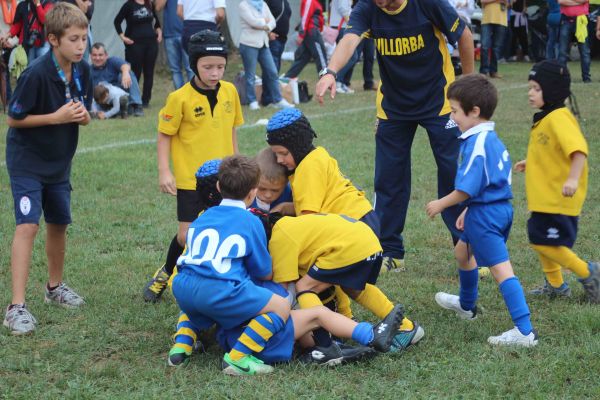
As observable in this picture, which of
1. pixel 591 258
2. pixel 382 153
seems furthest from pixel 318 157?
pixel 591 258

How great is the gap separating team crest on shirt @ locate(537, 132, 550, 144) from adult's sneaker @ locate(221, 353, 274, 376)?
212 centimetres

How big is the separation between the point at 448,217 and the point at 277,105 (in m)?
8.49

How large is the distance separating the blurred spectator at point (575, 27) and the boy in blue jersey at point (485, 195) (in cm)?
1252

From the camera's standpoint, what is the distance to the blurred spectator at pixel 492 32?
1780 cm

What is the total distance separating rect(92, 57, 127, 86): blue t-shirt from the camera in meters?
13.7

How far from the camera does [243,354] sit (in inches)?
166

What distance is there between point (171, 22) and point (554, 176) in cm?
1079

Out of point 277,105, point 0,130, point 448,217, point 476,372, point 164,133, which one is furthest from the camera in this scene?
point 277,105

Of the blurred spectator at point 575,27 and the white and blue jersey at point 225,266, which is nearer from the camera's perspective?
the white and blue jersey at point 225,266

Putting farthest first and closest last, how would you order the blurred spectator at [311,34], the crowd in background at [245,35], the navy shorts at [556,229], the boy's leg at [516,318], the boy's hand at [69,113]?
the blurred spectator at [311,34], the crowd in background at [245,35], the navy shorts at [556,229], the boy's hand at [69,113], the boy's leg at [516,318]

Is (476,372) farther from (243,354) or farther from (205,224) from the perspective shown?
(205,224)

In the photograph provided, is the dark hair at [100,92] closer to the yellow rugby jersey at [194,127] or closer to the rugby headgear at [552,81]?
the yellow rugby jersey at [194,127]

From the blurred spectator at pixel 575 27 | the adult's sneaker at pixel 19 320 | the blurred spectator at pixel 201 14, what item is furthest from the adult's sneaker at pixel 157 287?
the blurred spectator at pixel 575 27

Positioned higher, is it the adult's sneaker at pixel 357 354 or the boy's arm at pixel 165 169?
the boy's arm at pixel 165 169
